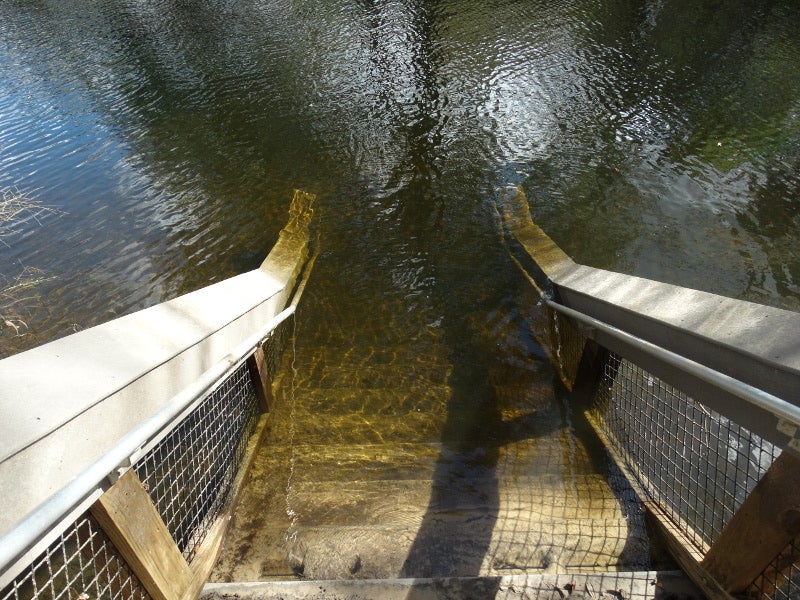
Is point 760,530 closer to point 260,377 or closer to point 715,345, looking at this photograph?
point 715,345

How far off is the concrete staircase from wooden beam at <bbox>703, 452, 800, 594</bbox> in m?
0.38

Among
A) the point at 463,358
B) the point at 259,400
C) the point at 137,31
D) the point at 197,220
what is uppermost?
the point at 137,31

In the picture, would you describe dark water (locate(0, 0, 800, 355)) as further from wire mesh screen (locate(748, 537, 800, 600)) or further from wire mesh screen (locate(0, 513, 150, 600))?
wire mesh screen (locate(0, 513, 150, 600))

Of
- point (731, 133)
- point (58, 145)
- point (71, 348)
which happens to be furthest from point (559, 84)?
point (71, 348)

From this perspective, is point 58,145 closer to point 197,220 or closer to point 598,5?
point 197,220

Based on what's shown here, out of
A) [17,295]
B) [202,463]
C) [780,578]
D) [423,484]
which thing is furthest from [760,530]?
[17,295]

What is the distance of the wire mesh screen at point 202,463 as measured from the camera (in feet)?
9.44

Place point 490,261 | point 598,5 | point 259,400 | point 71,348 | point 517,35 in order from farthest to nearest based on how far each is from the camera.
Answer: point 598,5, point 517,35, point 490,261, point 259,400, point 71,348

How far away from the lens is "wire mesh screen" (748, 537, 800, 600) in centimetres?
189

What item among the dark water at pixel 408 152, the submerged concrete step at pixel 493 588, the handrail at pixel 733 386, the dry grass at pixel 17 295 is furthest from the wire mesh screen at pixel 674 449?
the dry grass at pixel 17 295

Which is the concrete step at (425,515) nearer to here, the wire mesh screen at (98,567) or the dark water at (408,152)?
the wire mesh screen at (98,567)

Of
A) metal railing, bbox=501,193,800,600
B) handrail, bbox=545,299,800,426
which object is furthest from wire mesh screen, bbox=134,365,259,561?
metal railing, bbox=501,193,800,600

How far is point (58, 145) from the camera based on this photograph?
9.72 metres

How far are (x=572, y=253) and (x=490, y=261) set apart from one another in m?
1.03
